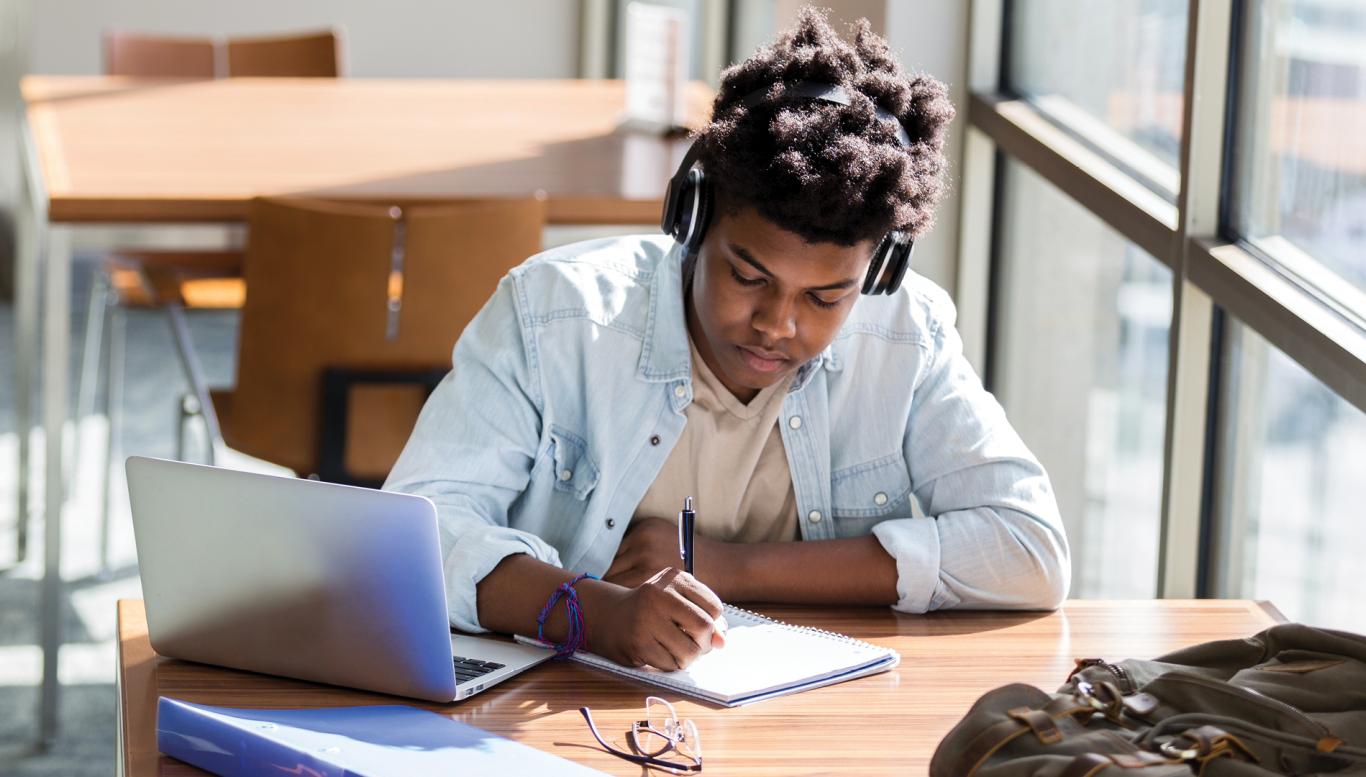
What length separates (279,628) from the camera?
48.6 inches

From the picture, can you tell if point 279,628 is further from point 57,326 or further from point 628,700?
point 57,326

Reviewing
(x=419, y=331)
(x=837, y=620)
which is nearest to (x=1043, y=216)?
(x=419, y=331)

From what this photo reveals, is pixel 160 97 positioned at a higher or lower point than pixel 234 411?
higher

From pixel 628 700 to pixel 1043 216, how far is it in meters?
1.74

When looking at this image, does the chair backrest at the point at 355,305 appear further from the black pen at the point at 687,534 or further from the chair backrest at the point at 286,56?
the chair backrest at the point at 286,56

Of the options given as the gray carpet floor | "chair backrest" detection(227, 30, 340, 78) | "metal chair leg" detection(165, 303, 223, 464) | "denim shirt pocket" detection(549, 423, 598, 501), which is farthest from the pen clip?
"chair backrest" detection(227, 30, 340, 78)

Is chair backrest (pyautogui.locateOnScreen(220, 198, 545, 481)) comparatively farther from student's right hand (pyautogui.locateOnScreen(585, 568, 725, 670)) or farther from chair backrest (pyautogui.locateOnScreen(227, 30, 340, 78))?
chair backrest (pyautogui.locateOnScreen(227, 30, 340, 78))

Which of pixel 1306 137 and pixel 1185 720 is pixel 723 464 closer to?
pixel 1185 720

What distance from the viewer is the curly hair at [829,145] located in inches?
55.0

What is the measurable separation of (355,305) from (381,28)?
148 inches

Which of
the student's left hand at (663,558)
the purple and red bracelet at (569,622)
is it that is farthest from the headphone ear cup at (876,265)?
the purple and red bracelet at (569,622)

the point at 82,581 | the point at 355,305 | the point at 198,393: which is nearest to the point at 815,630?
the point at 355,305

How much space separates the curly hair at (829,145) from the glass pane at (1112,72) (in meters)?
0.79

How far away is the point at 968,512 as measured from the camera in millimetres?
1545
